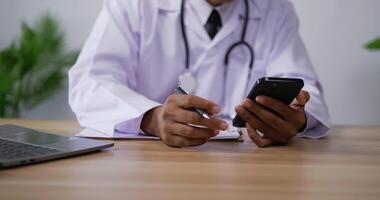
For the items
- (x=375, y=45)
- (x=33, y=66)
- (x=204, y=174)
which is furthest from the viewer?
(x=33, y=66)

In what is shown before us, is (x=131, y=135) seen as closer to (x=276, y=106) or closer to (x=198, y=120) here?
A: (x=198, y=120)

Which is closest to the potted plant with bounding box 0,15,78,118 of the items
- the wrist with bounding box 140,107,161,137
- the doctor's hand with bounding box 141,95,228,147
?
the wrist with bounding box 140,107,161,137

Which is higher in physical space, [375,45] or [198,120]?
[375,45]

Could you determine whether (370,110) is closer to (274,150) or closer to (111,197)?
(274,150)

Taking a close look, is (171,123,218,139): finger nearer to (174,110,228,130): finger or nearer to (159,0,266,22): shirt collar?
(174,110,228,130): finger

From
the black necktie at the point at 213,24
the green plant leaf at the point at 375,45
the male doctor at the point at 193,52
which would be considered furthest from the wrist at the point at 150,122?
the green plant leaf at the point at 375,45

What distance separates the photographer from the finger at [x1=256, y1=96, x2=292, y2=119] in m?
0.85

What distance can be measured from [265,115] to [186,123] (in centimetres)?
16

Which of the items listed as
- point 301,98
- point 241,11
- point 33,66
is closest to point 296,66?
point 241,11

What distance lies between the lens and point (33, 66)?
87.1 inches

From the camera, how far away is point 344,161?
28.7 inches

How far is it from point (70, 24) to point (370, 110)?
5.48 feet

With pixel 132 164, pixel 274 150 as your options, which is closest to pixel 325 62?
pixel 274 150

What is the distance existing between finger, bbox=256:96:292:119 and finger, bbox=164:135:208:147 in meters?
0.14
